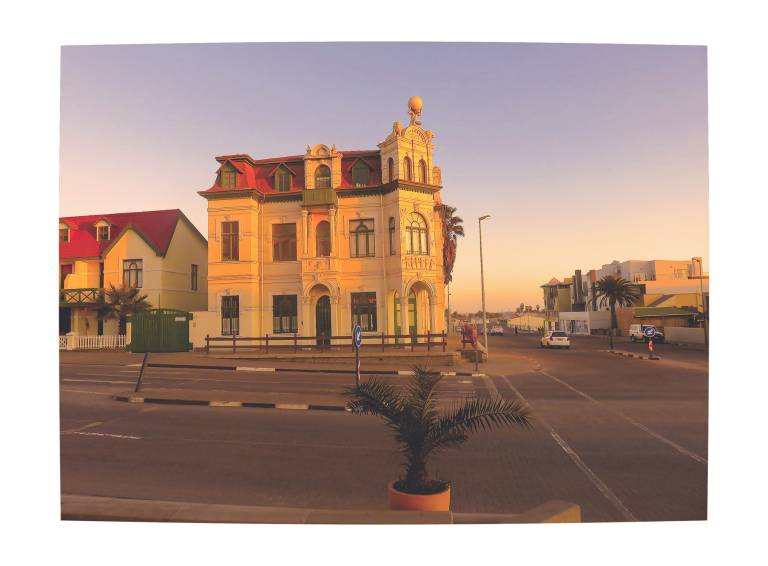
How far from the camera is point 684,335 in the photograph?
38.0 m

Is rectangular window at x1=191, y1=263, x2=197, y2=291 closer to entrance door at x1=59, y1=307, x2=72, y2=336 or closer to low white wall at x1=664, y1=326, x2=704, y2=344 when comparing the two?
entrance door at x1=59, y1=307, x2=72, y2=336

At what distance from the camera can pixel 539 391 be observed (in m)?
16.0

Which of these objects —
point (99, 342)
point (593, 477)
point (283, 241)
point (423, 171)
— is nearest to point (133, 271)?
point (99, 342)

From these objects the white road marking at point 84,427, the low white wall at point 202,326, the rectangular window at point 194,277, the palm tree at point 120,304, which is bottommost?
the white road marking at point 84,427

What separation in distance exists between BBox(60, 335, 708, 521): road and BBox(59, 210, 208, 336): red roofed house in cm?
1182

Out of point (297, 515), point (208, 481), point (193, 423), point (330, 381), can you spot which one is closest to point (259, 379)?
point (330, 381)

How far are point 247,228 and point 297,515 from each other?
2194cm

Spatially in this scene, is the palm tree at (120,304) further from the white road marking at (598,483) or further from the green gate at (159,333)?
the white road marking at (598,483)

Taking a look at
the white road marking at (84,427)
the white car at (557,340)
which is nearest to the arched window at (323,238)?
the white road marking at (84,427)

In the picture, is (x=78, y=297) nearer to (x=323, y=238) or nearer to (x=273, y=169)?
(x=273, y=169)

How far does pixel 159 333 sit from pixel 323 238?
1146 cm

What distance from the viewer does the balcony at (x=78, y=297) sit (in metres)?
24.8

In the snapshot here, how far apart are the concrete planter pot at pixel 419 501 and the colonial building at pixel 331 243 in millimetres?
18839
